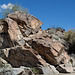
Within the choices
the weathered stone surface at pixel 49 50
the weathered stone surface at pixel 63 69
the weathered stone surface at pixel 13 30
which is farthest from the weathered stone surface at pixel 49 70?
the weathered stone surface at pixel 13 30

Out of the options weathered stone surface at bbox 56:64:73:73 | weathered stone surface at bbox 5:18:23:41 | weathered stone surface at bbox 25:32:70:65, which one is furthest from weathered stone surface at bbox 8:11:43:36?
weathered stone surface at bbox 56:64:73:73

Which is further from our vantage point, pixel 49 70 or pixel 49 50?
pixel 49 50

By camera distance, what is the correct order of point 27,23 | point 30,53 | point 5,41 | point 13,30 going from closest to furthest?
1. point 30,53
2. point 13,30
3. point 5,41
4. point 27,23

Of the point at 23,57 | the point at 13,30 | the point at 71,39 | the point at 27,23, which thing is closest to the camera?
the point at 23,57

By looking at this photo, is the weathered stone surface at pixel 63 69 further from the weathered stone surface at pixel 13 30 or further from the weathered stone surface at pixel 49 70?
the weathered stone surface at pixel 13 30

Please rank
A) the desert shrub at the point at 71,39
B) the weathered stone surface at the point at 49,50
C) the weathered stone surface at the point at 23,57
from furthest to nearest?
1. the desert shrub at the point at 71,39
2. the weathered stone surface at the point at 49,50
3. the weathered stone surface at the point at 23,57

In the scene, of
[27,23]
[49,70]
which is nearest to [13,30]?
[27,23]

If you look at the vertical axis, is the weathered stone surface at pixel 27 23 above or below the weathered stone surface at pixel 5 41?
above

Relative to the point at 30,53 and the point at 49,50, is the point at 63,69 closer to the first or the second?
the point at 49,50

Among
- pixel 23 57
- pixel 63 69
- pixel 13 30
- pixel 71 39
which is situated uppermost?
pixel 13 30

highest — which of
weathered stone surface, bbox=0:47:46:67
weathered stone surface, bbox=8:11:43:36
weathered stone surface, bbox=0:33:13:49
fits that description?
weathered stone surface, bbox=8:11:43:36

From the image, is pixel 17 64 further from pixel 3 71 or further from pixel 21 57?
pixel 3 71

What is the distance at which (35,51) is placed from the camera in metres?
13.1

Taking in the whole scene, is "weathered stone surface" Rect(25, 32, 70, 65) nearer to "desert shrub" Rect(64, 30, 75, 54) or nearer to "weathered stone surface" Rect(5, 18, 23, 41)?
"weathered stone surface" Rect(5, 18, 23, 41)
